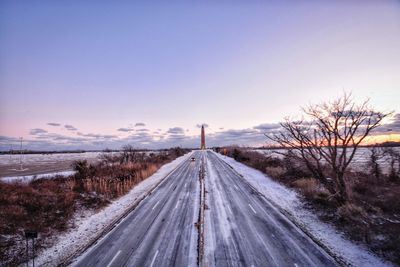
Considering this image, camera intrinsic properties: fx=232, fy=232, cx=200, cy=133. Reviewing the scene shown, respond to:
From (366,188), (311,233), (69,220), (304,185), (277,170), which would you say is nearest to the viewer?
(311,233)

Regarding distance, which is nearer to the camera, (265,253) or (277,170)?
(265,253)

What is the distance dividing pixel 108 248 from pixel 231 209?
8.68 metres

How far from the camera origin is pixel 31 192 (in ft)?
51.2

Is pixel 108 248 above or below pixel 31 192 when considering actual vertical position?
below

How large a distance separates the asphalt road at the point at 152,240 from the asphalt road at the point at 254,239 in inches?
39.1

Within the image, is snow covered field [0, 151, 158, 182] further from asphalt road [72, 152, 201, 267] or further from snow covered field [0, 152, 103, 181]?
asphalt road [72, 152, 201, 267]

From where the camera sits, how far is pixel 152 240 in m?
11.0

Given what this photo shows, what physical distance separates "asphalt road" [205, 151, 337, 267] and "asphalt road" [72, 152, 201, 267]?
3.26 feet

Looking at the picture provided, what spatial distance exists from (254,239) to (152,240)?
488 cm

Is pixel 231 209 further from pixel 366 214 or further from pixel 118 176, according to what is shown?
pixel 118 176

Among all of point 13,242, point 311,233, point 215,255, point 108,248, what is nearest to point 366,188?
point 311,233

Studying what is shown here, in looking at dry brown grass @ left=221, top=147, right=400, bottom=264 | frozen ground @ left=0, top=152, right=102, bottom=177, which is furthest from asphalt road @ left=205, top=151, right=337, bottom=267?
frozen ground @ left=0, top=152, right=102, bottom=177

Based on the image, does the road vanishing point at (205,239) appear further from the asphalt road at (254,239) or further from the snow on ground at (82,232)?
the snow on ground at (82,232)

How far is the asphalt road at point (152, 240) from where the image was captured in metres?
9.08
